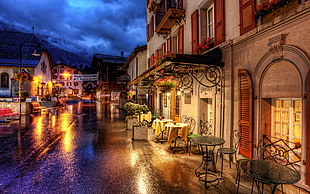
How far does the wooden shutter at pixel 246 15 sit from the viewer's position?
4.94 meters

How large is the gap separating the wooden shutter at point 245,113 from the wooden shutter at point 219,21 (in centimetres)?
177

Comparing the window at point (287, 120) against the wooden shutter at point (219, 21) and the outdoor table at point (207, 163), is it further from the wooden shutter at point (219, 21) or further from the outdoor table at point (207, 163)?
the wooden shutter at point (219, 21)

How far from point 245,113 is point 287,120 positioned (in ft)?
3.31

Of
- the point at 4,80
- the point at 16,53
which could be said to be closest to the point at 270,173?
the point at 4,80

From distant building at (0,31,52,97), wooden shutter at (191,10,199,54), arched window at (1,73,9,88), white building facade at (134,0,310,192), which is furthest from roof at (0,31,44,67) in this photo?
white building facade at (134,0,310,192)

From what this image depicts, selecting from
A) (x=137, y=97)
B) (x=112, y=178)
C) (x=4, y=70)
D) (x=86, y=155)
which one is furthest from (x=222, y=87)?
(x=4, y=70)

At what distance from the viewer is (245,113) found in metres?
5.12

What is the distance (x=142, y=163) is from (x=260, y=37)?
4820 millimetres

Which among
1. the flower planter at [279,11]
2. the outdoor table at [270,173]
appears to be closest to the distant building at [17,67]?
the flower planter at [279,11]

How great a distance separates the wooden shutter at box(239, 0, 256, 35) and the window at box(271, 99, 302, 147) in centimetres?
217

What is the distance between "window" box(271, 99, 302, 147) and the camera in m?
4.02

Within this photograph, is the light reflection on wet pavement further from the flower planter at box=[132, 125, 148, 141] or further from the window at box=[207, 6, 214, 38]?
the window at box=[207, 6, 214, 38]

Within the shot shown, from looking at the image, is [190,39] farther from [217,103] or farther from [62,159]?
[62,159]

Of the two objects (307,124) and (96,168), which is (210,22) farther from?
(96,168)
